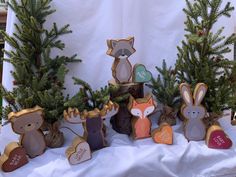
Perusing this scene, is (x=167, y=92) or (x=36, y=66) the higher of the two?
(x=36, y=66)

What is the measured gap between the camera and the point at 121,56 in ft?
3.09

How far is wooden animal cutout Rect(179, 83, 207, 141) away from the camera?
92 centimetres

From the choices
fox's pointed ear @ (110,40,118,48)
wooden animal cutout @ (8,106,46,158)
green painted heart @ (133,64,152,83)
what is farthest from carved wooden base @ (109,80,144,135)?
wooden animal cutout @ (8,106,46,158)

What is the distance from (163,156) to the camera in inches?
34.8

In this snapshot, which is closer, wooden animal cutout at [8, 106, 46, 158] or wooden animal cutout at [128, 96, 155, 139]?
wooden animal cutout at [8, 106, 46, 158]

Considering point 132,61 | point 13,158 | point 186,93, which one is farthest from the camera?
point 132,61

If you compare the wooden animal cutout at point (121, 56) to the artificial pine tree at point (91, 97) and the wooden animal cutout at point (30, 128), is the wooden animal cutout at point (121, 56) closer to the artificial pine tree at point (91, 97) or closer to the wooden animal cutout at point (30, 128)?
the artificial pine tree at point (91, 97)

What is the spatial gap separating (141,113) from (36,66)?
0.39m

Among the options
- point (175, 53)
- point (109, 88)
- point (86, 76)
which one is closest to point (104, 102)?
point (109, 88)

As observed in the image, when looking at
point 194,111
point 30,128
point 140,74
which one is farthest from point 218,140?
point 30,128

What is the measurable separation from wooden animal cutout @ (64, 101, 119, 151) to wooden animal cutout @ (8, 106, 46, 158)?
0.09 m

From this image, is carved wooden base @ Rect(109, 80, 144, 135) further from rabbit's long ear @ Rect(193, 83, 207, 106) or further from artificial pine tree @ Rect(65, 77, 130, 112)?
rabbit's long ear @ Rect(193, 83, 207, 106)

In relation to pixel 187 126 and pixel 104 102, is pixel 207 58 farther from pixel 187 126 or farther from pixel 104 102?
pixel 104 102

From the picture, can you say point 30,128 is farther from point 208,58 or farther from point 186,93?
point 208,58
